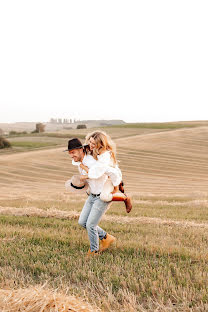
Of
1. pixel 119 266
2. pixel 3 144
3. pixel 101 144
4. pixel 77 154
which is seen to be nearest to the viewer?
pixel 119 266

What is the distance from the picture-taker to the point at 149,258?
16.8ft

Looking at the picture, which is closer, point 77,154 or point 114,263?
point 114,263

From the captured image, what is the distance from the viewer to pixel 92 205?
591cm

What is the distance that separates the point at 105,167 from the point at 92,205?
0.80m

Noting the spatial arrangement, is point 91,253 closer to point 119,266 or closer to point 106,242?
point 106,242

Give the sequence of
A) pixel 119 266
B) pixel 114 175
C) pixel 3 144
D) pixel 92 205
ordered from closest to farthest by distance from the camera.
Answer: pixel 119 266, pixel 114 175, pixel 92 205, pixel 3 144

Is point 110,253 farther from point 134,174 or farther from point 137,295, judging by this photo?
point 134,174

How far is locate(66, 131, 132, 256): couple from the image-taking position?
18.2 feet

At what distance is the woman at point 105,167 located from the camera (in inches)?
215

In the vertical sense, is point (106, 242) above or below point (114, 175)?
below

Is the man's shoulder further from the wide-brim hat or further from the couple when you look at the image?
the wide-brim hat

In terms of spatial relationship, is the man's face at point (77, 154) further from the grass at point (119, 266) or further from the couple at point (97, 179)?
the grass at point (119, 266)

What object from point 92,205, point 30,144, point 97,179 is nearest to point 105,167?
point 97,179

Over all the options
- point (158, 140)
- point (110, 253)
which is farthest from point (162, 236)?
point (158, 140)
